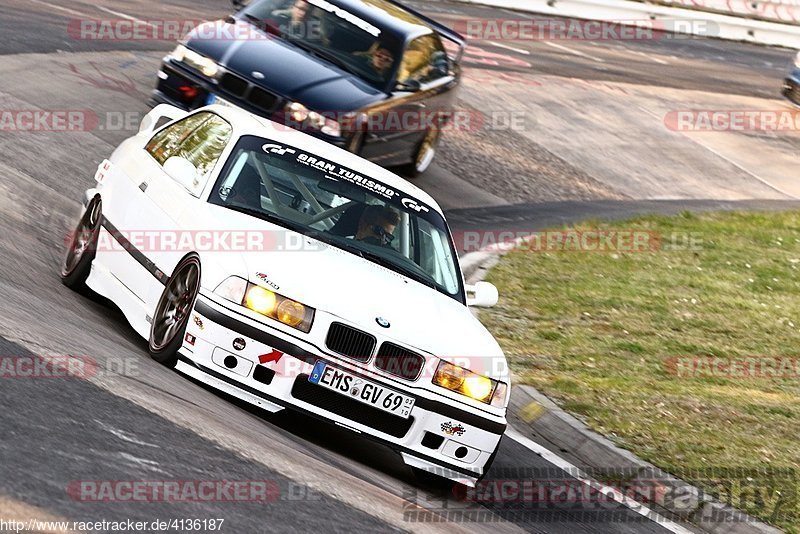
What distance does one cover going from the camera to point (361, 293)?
749 centimetres

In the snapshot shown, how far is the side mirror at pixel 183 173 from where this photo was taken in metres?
8.34

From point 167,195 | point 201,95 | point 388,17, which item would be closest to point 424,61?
point 388,17

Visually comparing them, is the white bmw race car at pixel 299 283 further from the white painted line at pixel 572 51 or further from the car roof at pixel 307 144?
the white painted line at pixel 572 51

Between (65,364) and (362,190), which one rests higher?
(362,190)

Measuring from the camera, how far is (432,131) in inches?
642

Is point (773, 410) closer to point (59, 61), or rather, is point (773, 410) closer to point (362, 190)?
point (362, 190)

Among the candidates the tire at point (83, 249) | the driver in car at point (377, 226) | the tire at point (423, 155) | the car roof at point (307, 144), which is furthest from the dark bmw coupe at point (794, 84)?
the tire at point (83, 249)

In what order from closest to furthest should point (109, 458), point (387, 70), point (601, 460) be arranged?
1. point (109, 458)
2. point (601, 460)
3. point (387, 70)

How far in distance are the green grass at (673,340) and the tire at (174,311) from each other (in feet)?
10.9

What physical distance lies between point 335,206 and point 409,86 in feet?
21.1

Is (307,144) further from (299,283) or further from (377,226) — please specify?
(299,283)

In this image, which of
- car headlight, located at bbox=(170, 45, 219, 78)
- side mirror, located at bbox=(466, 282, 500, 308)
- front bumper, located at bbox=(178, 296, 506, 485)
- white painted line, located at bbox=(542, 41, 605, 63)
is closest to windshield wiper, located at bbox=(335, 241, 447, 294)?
side mirror, located at bbox=(466, 282, 500, 308)

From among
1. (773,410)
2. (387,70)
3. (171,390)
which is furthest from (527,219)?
(171,390)

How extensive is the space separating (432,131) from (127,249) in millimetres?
8392
